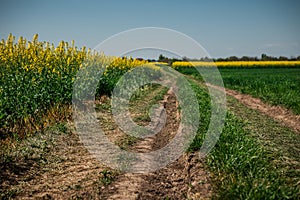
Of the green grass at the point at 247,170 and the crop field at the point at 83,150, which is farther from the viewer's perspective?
the crop field at the point at 83,150

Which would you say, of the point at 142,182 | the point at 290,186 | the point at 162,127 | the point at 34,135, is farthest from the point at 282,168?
the point at 34,135

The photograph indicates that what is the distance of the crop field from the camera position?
5.07 meters

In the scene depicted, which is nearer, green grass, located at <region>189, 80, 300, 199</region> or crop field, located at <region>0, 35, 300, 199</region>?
green grass, located at <region>189, 80, 300, 199</region>

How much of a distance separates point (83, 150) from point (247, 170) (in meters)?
3.47

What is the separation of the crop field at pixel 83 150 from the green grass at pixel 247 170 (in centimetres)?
1

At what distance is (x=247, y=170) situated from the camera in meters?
5.23

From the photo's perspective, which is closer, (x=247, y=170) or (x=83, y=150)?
(x=247, y=170)

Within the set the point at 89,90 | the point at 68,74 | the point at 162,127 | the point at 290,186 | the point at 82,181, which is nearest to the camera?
the point at 290,186

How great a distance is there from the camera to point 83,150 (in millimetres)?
7137

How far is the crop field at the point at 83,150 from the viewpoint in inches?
200

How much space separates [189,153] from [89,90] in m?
5.88

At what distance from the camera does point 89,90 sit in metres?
11.8

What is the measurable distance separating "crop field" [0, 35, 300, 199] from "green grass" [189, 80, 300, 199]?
13 mm

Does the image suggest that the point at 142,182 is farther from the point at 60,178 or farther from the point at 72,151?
the point at 72,151
